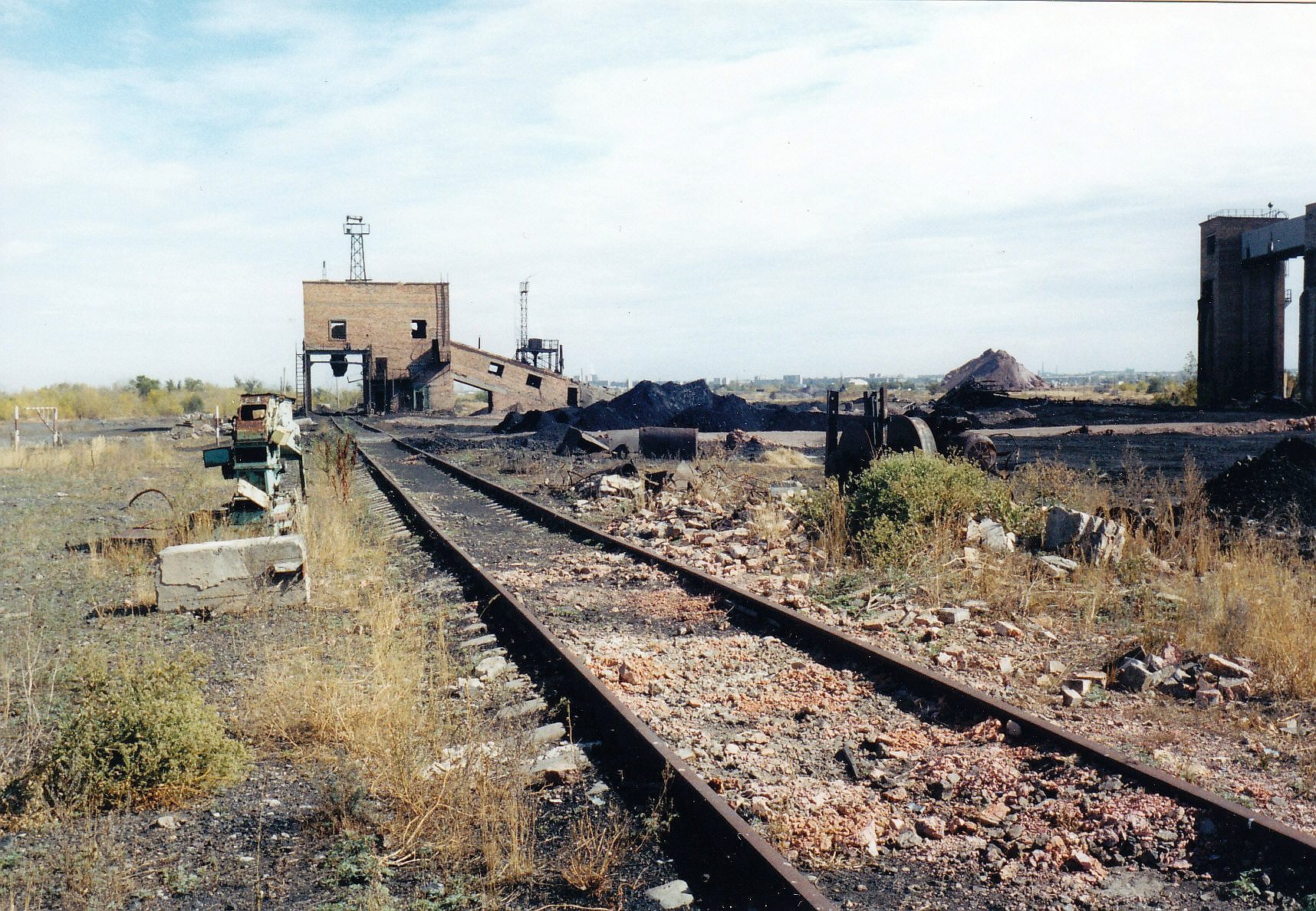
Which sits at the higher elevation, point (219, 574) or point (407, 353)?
point (407, 353)

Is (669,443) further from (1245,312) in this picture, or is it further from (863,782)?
(1245,312)

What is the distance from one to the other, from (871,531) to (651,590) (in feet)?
7.90

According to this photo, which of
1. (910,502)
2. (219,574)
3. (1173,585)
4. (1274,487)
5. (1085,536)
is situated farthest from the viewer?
(1274,487)

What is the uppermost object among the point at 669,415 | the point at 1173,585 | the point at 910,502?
the point at 669,415

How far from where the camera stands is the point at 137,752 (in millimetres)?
4578

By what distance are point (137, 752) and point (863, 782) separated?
3.41 metres

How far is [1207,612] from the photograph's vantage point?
23.7 feet

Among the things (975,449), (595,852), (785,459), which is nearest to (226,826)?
(595,852)

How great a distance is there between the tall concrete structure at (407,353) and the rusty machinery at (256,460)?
52.9 metres

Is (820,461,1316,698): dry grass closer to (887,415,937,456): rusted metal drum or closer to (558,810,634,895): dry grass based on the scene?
(887,415,937,456): rusted metal drum

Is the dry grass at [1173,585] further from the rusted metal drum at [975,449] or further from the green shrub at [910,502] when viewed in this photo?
the rusted metal drum at [975,449]

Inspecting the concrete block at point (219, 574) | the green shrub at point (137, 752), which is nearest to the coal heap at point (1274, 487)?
the concrete block at point (219, 574)

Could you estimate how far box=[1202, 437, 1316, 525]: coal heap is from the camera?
11031 mm

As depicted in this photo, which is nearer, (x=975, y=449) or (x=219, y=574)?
(x=219, y=574)
